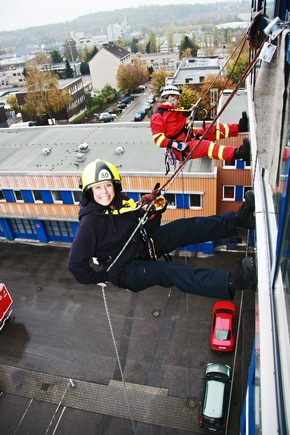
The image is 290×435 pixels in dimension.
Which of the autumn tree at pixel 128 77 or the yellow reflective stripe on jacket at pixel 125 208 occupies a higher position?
the yellow reflective stripe on jacket at pixel 125 208

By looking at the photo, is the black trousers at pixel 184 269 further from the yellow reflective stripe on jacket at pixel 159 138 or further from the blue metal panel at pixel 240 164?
the blue metal panel at pixel 240 164

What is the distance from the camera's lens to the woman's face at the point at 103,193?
532 centimetres

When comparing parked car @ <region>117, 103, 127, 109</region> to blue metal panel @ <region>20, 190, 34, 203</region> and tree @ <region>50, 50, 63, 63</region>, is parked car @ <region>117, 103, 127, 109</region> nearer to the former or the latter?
blue metal panel @ <region>20, 190, 34, 203</region>

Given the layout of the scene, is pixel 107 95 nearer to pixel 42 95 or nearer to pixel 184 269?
pixel 42 95

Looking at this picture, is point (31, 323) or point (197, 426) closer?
point (197, 426)

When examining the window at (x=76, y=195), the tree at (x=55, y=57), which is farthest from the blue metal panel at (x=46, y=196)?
the tree at (x=55, y=57)

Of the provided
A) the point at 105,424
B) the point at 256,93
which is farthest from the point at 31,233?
the point at 256,93

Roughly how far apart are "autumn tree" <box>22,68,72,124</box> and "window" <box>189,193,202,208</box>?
3379cm

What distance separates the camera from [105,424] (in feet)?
39.3

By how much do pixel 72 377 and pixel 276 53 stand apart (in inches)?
534

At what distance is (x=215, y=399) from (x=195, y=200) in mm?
8855

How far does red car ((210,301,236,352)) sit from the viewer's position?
13.3m

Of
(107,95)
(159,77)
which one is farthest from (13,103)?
(159,77)

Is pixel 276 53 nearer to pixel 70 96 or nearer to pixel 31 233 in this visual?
pixel 31 233
